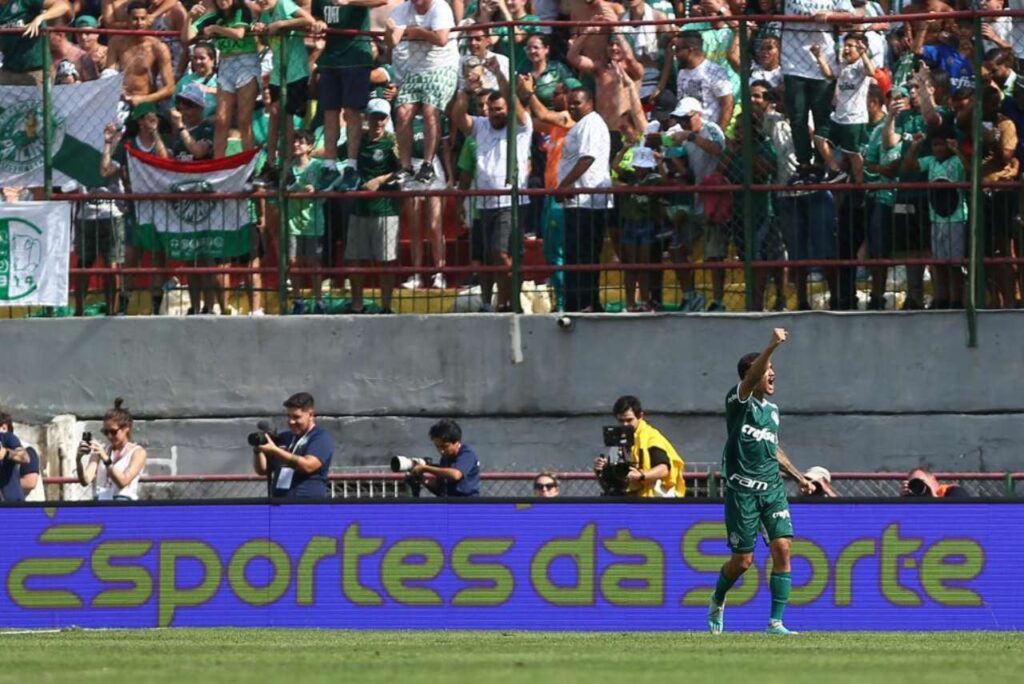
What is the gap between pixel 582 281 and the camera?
1762cm

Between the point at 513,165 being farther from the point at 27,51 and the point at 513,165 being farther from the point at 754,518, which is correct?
the point at 754,518

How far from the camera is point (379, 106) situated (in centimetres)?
1759

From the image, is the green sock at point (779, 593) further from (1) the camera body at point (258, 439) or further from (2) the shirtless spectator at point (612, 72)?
(2) the shirtless spectator at point (612, 72)

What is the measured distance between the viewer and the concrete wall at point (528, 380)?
17.2 metres

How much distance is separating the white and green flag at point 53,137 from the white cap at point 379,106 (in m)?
2.53

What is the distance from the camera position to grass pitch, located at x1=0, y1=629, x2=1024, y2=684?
9945mm

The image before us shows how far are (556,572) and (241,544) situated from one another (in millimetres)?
2441

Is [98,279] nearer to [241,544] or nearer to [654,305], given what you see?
[241,544]

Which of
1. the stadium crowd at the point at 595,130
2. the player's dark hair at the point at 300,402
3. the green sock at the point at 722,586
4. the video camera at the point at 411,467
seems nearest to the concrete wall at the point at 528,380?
the stadium crowd at the point at 595,130

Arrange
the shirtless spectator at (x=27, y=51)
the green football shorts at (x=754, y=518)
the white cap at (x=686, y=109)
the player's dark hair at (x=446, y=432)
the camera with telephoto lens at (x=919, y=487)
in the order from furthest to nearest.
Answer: the shirtless spectator at (x=27, y=51) < the white cap at (x=686, y=109) < the player's dark hair at (x=446, y=432) < the camera with telephoto lens at (x=919, y=487) < the green football shorts at (x=754, y=518)

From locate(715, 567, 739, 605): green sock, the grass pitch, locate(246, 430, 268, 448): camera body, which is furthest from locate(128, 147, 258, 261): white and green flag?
locate(715, 567, 739, 605): green sock

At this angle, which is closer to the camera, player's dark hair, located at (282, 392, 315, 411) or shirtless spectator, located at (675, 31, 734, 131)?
player's dark hair, located at (282, 392, 315, 411)

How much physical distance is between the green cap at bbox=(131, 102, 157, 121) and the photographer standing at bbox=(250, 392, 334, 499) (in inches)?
143

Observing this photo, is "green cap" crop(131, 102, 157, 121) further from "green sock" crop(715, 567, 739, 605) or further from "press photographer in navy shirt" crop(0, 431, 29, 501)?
"green sock" crop(715, 567, 739, 605)
